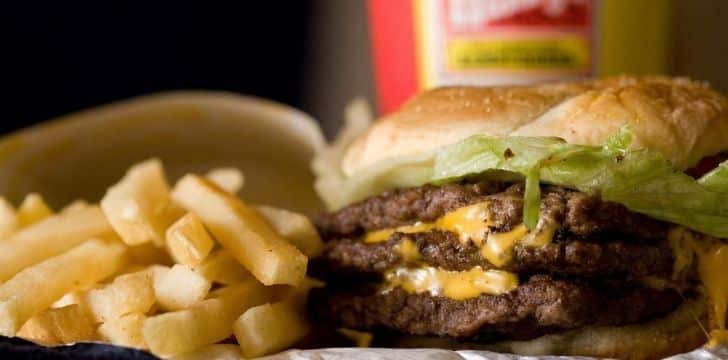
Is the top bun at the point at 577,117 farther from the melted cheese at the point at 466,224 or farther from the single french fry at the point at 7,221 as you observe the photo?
the single french fry at the point at 7,221

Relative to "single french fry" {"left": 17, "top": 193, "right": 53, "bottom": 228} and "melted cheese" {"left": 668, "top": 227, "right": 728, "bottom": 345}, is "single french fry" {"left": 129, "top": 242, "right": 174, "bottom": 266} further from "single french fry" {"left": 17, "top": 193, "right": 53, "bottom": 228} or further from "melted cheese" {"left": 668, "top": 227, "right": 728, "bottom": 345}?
"melted cheese" {"left": 668, "top": 227, "right": 728, "bottom": 345}

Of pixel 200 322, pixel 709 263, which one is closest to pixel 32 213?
pixel 200 322

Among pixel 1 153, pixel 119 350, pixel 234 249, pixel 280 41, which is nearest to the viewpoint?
pixel 119 350

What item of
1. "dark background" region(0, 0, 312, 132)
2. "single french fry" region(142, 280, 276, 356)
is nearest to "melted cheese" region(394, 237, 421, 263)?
"single french fry" region(142, 280, 276, 356)

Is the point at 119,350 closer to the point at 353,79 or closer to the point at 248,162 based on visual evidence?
the point at 248,162

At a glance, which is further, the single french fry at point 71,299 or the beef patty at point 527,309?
the single french fry at point 71,299

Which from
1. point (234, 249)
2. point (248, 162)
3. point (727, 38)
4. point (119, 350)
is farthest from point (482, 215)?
point (727, 38)

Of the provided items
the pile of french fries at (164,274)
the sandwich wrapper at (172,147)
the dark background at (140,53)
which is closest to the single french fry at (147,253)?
the pile of french fries at (164,274)
